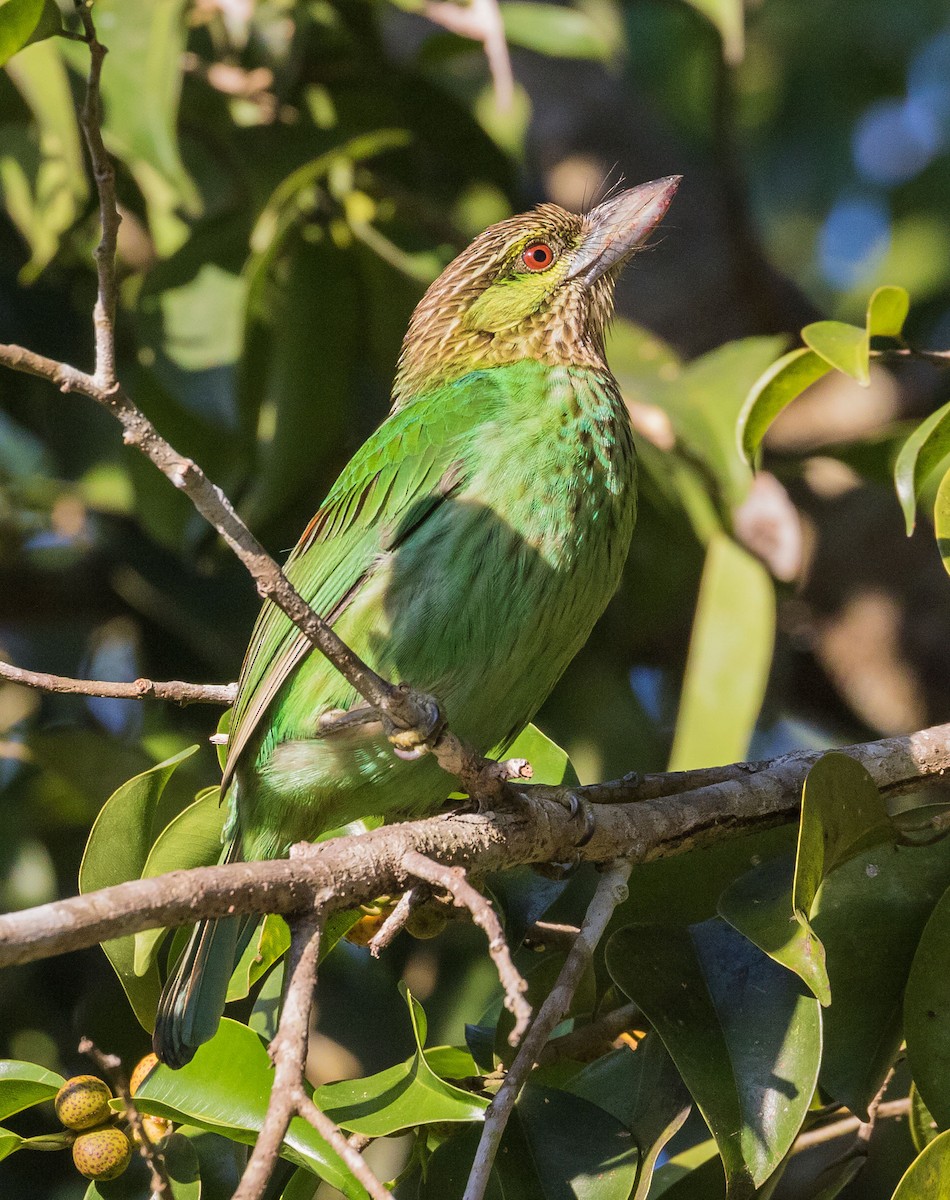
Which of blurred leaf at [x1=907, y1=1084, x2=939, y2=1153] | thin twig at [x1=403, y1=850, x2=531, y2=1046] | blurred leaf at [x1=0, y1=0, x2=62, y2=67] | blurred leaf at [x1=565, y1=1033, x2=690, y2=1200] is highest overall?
blurred leaf at [x1=0, y1=0, x2=62, y2=67]

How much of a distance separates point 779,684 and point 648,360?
149 centimetres

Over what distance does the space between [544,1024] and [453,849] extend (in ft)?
1.00

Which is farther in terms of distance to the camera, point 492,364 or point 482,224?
point 482,224

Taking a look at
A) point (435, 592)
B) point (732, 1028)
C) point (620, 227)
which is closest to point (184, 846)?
point (435, 592)

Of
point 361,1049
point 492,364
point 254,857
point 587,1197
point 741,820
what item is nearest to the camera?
point 587,1197

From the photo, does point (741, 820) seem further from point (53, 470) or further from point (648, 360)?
point (53, 470)

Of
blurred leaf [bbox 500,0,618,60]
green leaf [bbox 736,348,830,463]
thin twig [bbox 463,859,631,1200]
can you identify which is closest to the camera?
thin twig [bbox 463,859,631,1200]

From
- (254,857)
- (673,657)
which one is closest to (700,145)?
(673,657)

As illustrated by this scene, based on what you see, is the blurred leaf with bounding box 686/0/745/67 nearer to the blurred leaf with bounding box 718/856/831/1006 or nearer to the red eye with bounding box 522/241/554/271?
the red eye with bounding box 522/241/554/271

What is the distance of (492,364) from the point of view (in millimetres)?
A: 3158

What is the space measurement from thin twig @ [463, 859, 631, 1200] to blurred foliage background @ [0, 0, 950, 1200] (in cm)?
36

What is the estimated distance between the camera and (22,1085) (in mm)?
1960

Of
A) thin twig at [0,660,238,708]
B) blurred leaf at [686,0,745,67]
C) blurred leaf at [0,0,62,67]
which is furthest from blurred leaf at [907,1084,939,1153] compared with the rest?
blurred leaf at [686,0,745,67]

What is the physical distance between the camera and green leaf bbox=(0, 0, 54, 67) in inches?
95.8
